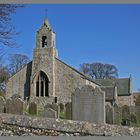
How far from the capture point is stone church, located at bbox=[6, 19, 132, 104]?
32.6 m

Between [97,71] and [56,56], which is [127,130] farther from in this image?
[97,71]

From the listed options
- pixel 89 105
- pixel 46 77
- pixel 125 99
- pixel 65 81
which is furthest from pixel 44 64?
pixel 89 105

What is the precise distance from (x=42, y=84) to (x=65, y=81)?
9.17 feet

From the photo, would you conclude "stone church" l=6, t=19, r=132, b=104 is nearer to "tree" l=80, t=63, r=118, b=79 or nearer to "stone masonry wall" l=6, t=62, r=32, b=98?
"stone masonry wall" l=6, t=62, r=32, b=98

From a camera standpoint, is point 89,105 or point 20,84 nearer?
point 89,105

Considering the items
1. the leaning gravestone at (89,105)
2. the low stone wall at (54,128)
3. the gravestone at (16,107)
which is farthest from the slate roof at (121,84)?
the low stone wall at (54,128)

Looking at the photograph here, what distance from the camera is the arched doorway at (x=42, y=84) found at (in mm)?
33500

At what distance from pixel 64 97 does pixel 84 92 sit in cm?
2306

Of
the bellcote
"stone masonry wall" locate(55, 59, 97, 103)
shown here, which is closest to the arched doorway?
"stone masonry wall" locate(55, 59, 97, 103)

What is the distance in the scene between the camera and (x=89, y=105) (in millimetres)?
9117

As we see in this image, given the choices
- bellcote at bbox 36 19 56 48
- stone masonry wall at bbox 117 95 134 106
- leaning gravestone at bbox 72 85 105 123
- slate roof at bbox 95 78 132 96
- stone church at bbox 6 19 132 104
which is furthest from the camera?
slate roof at bbox 95 78 132 96

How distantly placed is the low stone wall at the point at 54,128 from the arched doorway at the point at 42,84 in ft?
→ 88.7

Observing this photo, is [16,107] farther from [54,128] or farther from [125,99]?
[125,99]

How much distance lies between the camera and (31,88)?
33.7 m
